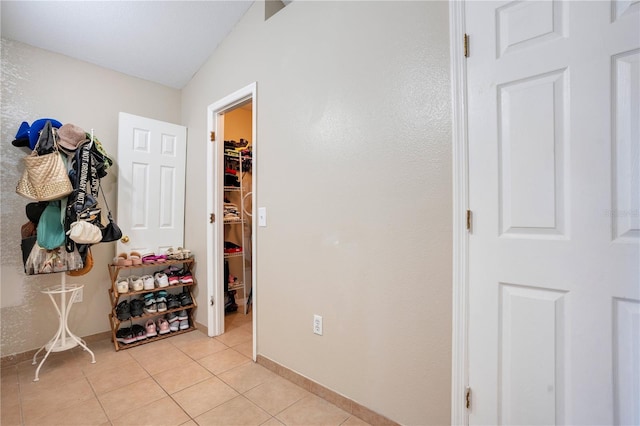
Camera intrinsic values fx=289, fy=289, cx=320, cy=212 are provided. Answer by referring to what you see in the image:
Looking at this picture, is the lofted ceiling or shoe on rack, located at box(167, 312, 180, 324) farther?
shoe on rack, located at box(167, 312, 180, 324)

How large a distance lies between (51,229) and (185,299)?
1.21 m

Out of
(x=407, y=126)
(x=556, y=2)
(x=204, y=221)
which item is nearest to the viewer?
(x=556, y=2)

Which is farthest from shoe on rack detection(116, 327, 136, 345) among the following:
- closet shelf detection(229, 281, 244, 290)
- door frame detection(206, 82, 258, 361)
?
closet shelf detection(229, 281, 244, 290)

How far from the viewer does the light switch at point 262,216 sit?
7.04ft

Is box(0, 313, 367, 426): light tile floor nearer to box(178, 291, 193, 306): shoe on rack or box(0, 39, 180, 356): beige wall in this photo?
box(0, 39, 180, 356): beige wall

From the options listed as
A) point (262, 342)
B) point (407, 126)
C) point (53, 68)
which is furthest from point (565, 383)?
point (53, 68)

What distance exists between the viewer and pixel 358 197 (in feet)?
5.27

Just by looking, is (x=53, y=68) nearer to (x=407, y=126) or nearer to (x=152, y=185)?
(x=152, y=185)

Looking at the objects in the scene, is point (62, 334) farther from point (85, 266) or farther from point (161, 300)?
point (161, 300)

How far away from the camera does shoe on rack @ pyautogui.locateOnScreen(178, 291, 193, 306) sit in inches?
109

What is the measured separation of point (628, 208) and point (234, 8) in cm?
273

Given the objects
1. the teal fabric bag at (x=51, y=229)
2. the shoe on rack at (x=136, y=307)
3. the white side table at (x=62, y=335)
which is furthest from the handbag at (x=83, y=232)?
the shoe on rack at (x=136, y=307)

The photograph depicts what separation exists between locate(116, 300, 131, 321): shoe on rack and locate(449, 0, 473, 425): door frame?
2.51 m

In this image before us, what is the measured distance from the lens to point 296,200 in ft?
6.37
